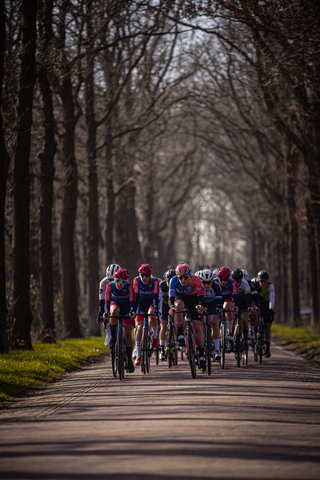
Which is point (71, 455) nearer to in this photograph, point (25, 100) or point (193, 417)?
point (193, 417)

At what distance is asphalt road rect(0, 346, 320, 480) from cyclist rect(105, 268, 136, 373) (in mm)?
979

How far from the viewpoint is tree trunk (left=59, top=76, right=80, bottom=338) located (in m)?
22.1

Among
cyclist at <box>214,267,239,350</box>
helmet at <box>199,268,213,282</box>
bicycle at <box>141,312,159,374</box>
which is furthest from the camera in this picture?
cyclist at <box>214,267,239,350</box>

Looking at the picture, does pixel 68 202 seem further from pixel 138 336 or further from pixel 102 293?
pixel 138 336

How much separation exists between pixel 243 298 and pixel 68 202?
342 inches

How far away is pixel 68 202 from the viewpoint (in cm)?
2233

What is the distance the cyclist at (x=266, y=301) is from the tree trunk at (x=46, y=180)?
6.68 m

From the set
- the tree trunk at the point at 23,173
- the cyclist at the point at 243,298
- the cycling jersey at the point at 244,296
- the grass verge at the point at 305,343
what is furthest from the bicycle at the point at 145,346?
the grass verge at the point at 305,343

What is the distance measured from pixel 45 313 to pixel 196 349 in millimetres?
8664

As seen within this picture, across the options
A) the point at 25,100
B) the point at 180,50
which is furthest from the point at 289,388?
the point at 180,50

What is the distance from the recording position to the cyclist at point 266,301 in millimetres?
16375

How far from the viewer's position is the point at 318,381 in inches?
475

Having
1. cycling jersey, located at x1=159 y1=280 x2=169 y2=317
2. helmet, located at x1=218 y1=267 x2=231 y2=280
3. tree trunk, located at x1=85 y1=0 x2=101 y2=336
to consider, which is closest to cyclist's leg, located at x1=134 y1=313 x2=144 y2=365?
cycling jersey, located at x1=159 y1=280 x2=169 y2=317

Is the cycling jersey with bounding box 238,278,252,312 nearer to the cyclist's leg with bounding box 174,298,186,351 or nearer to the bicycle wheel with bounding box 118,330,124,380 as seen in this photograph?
the cyclist's leg with bounding box 174,298,186,351
